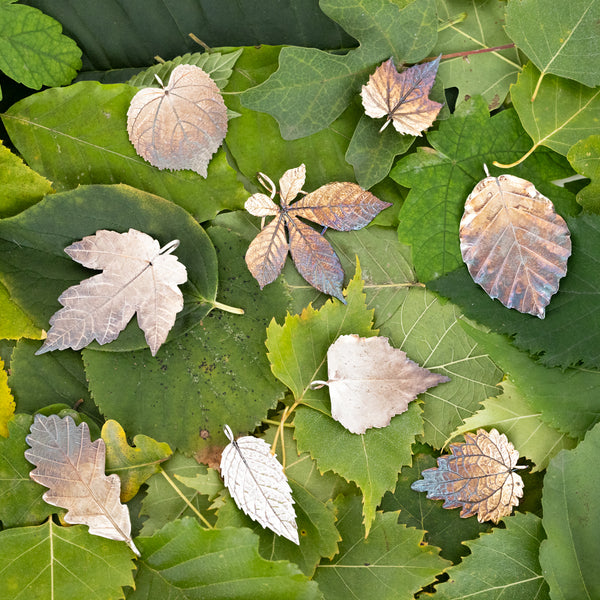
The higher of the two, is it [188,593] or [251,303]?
[251,303]

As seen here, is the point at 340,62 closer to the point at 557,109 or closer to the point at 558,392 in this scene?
the point at 557,109

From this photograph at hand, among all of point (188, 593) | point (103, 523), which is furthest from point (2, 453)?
point (188, 593)

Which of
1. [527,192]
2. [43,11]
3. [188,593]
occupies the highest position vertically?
[43,11]

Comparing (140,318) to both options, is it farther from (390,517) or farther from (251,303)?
(390,517)

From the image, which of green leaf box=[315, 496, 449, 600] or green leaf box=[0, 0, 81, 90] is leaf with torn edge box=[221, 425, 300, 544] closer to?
green leaf box=[315, 496, 449, 600]

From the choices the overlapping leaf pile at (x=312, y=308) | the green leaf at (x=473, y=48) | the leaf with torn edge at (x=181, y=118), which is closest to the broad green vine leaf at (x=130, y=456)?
the overlapping leaf pile at (x=312, y=308)

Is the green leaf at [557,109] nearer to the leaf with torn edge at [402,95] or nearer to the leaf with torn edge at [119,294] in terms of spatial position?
the leaf with torn edge at [402,95]
